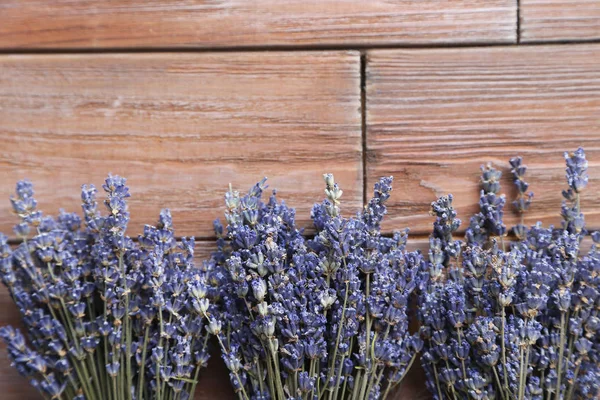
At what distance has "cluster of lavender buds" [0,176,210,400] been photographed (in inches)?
38.6

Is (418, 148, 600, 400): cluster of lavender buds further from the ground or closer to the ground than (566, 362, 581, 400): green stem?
further from the ground

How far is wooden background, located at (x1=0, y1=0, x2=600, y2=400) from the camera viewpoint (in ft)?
3.78

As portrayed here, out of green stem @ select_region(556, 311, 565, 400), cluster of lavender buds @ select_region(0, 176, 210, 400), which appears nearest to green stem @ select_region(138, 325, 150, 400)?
cluster of lavender buds @ select_region(0, 176, 210, 400)

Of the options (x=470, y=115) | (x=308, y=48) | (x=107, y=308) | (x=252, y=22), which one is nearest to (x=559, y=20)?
(x=470, y=115)

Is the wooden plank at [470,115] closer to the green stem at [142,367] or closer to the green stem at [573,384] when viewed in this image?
the green stem at [573,384]

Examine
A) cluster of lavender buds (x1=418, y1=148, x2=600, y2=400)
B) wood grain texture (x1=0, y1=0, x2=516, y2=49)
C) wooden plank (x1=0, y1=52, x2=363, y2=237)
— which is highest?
wood grain texture (x1=0, y1=0, x2=516, y2=49)

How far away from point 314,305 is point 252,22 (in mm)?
591

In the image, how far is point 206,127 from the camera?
1150mm

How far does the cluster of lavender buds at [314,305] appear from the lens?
37.4 inches

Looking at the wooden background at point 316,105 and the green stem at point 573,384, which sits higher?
the wooden background at point 316,105

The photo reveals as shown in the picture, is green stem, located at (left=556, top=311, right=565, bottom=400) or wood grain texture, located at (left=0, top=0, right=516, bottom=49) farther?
wood grain texture, located at (left=0, top=0, right=516, bottom=49)

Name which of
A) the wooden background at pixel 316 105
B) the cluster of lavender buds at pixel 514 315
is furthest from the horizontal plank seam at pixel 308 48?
the cluster of lavender buds at pixel 514 315

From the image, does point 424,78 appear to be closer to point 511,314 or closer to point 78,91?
point 511,314

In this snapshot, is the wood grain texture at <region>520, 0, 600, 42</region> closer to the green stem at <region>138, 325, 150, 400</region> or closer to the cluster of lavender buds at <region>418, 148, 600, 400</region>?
the cluster of lavender buds at <region>418, 148, 600, 400</region>
